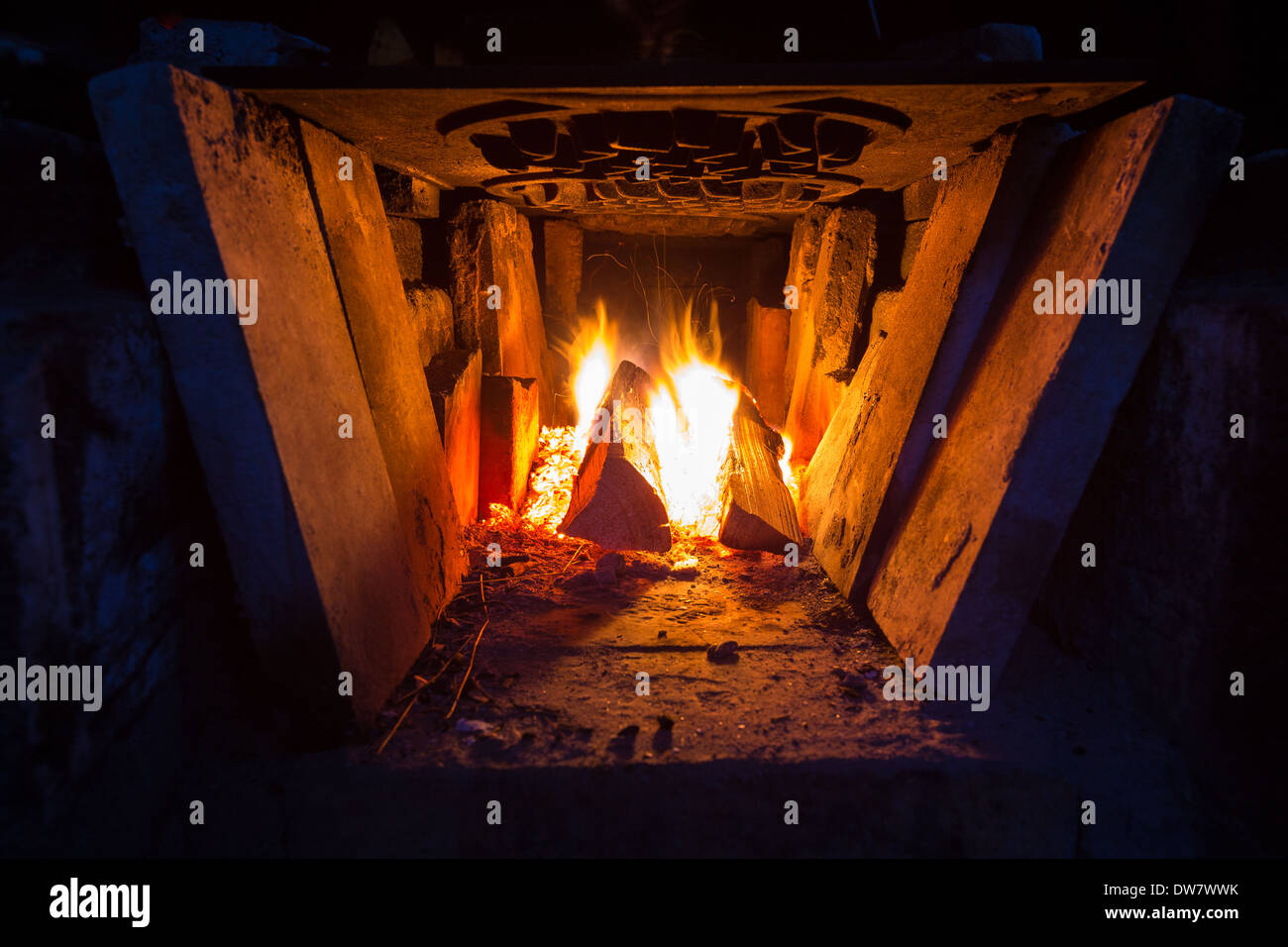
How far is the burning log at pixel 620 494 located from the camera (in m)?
3.72

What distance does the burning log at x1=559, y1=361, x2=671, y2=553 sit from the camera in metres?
3.72

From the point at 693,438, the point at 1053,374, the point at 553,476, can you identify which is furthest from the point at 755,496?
the point at 1053,374

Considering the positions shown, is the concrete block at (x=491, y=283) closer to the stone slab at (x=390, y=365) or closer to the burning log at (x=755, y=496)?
the stone slab at (x=390, y=365)

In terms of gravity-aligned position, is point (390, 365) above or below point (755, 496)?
above

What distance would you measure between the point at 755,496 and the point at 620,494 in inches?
31.0

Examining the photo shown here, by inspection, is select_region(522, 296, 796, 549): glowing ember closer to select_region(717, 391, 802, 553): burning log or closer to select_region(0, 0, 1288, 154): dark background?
select_region(717, 391, 802, 553): burning log

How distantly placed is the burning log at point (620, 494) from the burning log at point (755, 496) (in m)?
0.39

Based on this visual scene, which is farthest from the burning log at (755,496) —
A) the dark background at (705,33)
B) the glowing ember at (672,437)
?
the dark background at (705,33)

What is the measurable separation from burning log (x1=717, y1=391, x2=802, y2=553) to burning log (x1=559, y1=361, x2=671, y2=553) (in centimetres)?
39

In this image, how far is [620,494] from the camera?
148 inches

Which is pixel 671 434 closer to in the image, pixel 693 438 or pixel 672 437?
pixel 672 437

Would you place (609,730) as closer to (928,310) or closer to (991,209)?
(928,310)

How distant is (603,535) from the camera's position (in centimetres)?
372
